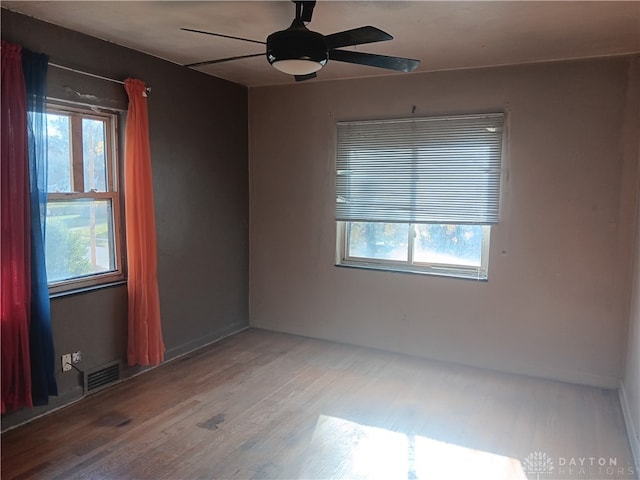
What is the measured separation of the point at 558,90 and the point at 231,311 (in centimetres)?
346

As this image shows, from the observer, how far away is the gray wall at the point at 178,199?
3195mm

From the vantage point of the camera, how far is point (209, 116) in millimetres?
4352

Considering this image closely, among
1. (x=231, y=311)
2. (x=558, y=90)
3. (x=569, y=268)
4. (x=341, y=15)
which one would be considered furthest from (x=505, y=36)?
(x=231, y=311)

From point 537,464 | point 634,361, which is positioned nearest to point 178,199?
point 537,464

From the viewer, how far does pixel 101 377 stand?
3500 millimetres

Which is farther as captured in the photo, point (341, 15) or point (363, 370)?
point (363, 370)

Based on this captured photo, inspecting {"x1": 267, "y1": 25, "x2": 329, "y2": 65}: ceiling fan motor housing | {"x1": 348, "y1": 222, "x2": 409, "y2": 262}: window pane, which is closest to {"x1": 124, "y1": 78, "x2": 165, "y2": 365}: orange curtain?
{"x1": 267, "y1": 25, "x2": 329, "y2": 65}: ceiling fan motor housing

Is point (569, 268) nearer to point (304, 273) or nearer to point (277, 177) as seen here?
point (304, 273)

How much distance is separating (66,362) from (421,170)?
306 cm

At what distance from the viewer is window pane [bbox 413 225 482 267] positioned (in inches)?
161

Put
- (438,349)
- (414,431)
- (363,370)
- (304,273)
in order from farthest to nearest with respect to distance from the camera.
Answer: (304,273) → (438,349) → (363,370) → (414,431)

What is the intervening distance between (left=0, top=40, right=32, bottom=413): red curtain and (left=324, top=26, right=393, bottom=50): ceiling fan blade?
1.80 metres

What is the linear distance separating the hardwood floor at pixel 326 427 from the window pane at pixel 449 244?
91cm

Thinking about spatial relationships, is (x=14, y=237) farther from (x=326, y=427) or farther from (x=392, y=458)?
(x=392, y=458)
